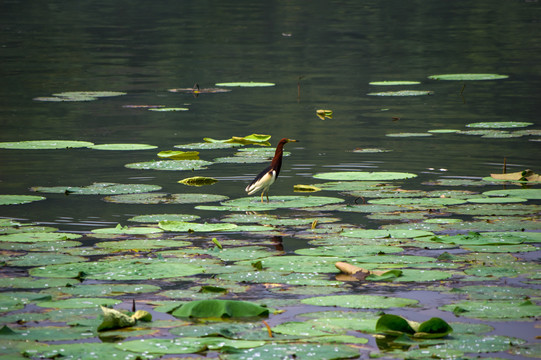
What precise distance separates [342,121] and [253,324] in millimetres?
10775

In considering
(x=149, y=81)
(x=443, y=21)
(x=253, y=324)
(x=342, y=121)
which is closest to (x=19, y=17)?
(x=443, y=21)

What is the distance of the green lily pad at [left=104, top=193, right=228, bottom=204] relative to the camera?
365 inches

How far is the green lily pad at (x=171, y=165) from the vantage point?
11.2 m

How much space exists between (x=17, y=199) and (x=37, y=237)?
1.72 m

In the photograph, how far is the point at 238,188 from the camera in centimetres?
1032

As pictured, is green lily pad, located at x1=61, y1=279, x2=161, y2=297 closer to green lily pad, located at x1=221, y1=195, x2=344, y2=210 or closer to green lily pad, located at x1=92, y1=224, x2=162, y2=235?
green lily pad, located at x1=92, y1=224, x2=162, y2=235

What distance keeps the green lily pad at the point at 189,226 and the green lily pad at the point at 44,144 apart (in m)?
4.97

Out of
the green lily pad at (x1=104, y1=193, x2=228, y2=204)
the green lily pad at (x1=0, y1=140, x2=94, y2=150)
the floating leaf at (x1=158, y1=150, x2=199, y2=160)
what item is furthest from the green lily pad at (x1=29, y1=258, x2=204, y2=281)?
the green lily pad at (x1=0, y1=140, x2=94, y2=150)

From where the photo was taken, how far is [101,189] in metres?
9.91

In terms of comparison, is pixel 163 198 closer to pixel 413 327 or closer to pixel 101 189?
pixel 101 189

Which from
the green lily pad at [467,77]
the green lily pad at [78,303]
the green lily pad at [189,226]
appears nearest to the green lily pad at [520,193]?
the green lily pad at [189,226]

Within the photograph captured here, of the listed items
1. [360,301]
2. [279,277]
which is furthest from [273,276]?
[360,301]

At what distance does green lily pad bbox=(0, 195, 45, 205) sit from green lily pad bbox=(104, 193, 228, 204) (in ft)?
2.38

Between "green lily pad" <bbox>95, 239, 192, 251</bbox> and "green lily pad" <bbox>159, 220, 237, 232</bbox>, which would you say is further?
"green lily pad" <bbox>159, 220, 237, 232</bbox>
